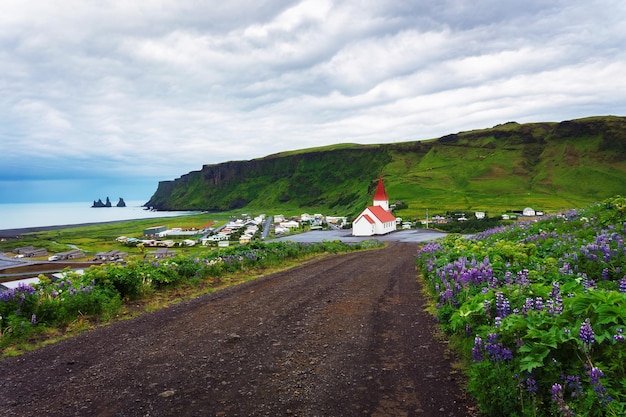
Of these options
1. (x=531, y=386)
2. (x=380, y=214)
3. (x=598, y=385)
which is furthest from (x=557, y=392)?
(x=380, y=214)

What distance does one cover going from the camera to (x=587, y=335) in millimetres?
3936

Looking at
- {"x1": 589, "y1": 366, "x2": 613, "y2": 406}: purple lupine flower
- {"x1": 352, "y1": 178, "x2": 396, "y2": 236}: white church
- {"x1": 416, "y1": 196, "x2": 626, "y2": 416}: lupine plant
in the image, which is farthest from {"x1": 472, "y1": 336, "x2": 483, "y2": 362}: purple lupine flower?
{"x1": 352, "y1": 178, "x2": 396, "y2": 236}: white church

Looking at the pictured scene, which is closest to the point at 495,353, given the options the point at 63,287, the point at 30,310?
the point at 30,310

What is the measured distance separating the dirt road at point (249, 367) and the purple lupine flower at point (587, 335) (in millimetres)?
1768

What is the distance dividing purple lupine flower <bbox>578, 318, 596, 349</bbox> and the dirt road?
5.80ft

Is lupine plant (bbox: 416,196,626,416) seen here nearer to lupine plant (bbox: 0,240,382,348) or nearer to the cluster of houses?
lupine plant (bbox: 0,240,382,348)

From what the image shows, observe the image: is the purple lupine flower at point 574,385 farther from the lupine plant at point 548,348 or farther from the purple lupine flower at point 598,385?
the purple lupine flower at point 598,385

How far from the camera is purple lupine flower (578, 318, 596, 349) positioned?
3906mm

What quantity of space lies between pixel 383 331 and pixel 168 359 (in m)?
4.36

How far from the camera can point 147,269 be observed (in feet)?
44.5

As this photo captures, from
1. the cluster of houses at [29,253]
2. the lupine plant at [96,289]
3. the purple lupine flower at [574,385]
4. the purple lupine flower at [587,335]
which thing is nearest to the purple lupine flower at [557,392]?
the purple lupine flower at [574,385]

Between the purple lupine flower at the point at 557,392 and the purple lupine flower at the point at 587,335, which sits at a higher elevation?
the purple lupine flower at the point at 587,335

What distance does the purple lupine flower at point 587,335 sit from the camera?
3.91 m

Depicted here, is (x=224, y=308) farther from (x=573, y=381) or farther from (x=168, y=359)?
(x=573, y=381)
